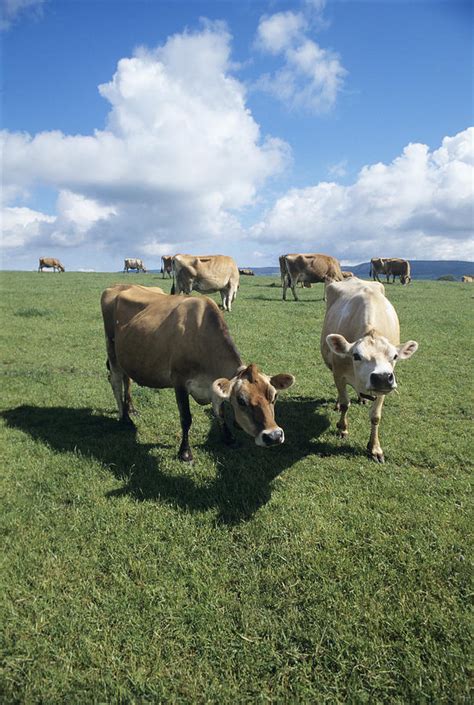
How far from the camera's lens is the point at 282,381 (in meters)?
5.07

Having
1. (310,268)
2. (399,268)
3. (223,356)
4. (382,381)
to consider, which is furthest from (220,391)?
(399,268)

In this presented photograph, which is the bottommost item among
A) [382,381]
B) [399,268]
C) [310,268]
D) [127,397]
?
[127,397]

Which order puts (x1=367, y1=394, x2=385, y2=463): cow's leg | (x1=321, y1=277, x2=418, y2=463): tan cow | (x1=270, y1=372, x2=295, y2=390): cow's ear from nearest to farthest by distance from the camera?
(x1=270, y1=372, x2=295, y2=390): cow's ear → (x1=321, y1=277, x2=418, y2=463): tan cow → (x1=367, y1=394, x2=385, y2=463): cow's leg

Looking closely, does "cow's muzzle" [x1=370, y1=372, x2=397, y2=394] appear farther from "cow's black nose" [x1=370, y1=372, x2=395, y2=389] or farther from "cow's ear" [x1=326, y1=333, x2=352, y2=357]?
"cow's ear" [x1=326, y1=333, x2=352, y2=357]

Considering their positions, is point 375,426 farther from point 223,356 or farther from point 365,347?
point 223,356

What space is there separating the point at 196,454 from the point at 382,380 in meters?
2.89

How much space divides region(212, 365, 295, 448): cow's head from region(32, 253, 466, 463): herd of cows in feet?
0.04

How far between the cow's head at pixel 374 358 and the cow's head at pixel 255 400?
114 centimetres

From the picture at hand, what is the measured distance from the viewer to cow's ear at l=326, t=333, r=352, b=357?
5734mm

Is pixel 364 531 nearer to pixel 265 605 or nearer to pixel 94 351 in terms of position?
pixel 265 605

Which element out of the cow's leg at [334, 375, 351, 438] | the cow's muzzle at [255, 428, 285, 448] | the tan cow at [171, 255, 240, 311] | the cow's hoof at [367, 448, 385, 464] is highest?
the tan cow at [171, 255, 240, 311]

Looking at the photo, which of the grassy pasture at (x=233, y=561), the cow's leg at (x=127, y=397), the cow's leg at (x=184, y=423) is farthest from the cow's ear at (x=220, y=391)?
the cow's leg at (x=127, y=397)

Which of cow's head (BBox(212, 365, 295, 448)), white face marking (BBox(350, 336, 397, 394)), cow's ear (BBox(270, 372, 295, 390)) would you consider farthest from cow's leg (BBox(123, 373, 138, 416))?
white face marking (BBox(350, 336, 397, 394))

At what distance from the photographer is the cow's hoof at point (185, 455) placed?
5.81 metres
